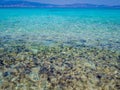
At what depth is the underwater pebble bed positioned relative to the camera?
5984 millimetres

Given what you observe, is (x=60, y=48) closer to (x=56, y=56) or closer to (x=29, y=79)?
(x=56, y=56)

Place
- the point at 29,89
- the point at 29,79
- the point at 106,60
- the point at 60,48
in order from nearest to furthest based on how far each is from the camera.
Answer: the point at 29,89, the point at 29,79, the point at 106,60, the point at 60,48

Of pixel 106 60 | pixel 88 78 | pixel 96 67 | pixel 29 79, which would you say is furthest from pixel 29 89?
pixel 106 60

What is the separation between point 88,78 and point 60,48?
165 inches

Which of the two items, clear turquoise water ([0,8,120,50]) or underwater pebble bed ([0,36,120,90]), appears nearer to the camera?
underwater pebble bed ([0,36,120,90])

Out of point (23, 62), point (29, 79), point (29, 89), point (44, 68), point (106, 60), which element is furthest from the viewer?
point (106, 60)

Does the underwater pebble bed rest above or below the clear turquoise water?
above

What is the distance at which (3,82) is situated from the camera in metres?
5.96

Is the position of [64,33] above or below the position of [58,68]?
below

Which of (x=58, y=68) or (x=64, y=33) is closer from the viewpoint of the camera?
(x=58, y=68)

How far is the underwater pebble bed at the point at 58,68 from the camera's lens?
5.98 metres

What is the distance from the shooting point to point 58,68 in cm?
732

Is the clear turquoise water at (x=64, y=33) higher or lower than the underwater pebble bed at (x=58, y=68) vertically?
lower

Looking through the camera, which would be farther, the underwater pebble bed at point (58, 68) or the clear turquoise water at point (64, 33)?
the clear turquoise water at point (64, 33)
